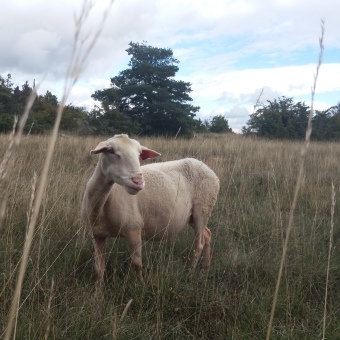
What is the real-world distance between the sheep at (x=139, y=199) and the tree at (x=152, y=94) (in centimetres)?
1932

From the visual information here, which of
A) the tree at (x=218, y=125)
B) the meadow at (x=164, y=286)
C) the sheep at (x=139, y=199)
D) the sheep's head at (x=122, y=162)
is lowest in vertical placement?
the meadow at (x=164, y=286)

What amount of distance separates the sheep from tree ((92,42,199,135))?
19323 millimetres

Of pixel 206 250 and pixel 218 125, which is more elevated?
pixel 218 125

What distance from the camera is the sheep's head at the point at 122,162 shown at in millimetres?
3270

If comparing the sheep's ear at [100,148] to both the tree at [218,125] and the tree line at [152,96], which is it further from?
the tree at [218,125]

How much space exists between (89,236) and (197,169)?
1.41 m

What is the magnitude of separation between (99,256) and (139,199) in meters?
0.66

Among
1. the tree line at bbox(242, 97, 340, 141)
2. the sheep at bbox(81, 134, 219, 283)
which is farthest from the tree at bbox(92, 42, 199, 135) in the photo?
the sheep at bbox(81, 134, 219, 283)

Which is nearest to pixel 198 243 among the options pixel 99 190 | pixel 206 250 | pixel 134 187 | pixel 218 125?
pixel 206 250

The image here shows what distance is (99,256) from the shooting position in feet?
12.1

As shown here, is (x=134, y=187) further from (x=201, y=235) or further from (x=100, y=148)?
(x=201, y=235)

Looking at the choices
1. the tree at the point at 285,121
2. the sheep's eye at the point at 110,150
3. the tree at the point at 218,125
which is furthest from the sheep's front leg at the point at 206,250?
the tree at the point at 218,125

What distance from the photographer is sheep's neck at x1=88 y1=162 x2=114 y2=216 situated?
12.0 ft

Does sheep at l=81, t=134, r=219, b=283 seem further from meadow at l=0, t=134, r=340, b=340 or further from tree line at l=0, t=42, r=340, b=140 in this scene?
tree line at l=0, t=42, r=340, b=140
